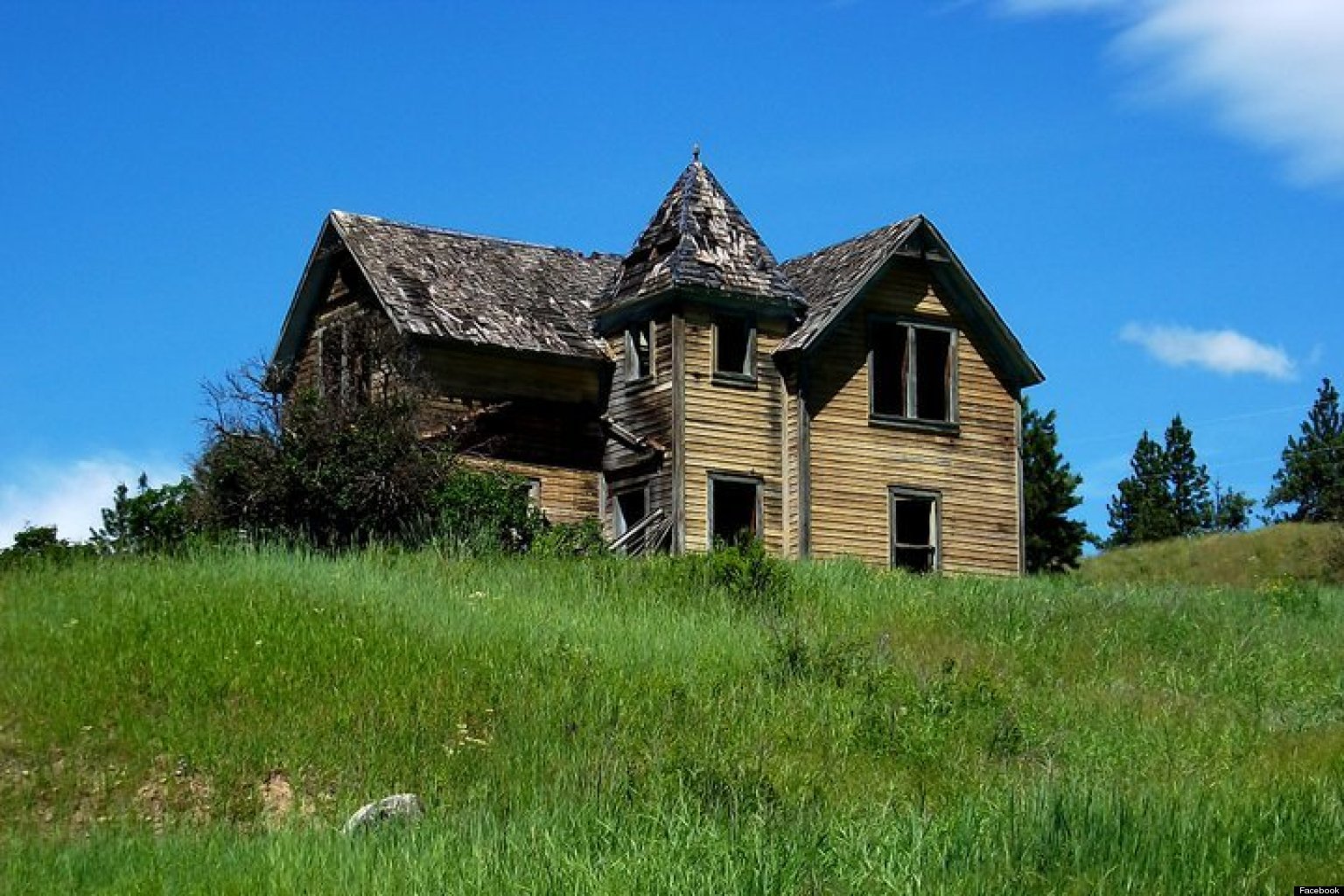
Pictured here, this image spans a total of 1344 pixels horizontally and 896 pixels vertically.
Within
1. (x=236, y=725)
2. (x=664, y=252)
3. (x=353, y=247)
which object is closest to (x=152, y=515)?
(x=353, y=247)

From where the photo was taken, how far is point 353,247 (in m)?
36.8

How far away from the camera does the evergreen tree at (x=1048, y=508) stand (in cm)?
5612

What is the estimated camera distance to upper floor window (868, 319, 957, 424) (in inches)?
1453

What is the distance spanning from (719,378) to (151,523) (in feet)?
35.2

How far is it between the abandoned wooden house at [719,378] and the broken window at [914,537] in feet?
0.17

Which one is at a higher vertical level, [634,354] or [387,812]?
[634,354]

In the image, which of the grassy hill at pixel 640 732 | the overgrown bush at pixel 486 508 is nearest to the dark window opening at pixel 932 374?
the overgrown bush at pixel 486 508

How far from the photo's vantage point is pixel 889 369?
39406mm

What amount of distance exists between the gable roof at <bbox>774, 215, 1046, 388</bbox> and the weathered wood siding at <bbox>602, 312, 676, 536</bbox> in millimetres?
2271

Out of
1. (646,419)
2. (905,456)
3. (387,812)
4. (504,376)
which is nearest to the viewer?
(387,812)

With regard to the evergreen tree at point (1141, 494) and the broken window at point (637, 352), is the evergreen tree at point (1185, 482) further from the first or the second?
the broken window at point (637, 352)

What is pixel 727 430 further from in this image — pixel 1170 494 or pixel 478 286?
pixel 1170 494

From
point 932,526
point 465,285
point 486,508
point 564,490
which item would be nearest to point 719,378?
point 564,490

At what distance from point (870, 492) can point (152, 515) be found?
44.5ft
